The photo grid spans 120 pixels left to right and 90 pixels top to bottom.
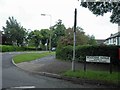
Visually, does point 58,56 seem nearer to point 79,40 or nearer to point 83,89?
point 79,40

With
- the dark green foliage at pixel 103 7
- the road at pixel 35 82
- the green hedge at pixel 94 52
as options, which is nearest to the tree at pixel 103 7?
the dark green foliage at pixel 103 7

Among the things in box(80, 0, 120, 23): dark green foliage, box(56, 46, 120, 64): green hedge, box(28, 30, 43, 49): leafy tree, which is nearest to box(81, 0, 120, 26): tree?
box(80, 0, 120, 23): dark green foliage

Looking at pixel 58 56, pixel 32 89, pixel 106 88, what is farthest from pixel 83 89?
pixel 58 56

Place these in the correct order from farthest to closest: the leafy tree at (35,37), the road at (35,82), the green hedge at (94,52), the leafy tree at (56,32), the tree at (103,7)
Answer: the leafy tree at (56,32)
the leafy tree at (35,37)
the green hedge at (94,52)
the tree at (103,7)
the road at (35,82)

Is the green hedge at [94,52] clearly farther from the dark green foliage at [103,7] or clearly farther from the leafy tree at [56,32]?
the leafy tree at [56,32]

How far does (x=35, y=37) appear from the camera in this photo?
9112cm

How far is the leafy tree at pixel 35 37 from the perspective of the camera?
3551 inches

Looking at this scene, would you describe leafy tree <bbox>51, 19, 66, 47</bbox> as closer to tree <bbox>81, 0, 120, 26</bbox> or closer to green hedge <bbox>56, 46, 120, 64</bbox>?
green hedge <bbox>56, 46, 120, 64</bbox>

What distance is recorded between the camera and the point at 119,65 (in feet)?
63.1

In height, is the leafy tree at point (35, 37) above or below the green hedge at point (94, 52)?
above

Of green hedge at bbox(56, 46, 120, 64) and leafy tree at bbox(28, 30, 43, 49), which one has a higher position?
leafy tree at bbox(28, 30, 43, 49)

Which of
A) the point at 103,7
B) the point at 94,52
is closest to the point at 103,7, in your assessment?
the point at 103,7

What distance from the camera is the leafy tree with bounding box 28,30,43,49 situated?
3551 inches

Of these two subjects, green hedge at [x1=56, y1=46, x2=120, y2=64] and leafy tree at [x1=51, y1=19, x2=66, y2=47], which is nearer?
green hedge at [x1=56, y1=46, x2=120, y2=64]
